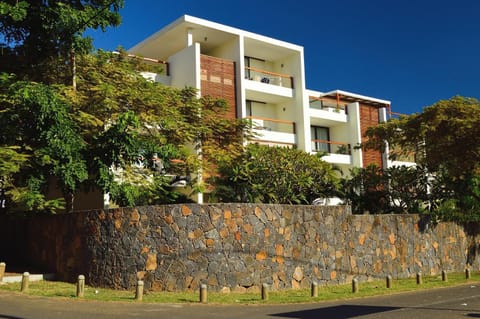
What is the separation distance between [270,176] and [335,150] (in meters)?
14.2

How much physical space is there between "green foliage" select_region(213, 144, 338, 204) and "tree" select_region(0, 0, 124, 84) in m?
7.82

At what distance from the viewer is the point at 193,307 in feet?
41.3

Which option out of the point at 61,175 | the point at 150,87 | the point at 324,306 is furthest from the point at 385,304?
the point at 150,87

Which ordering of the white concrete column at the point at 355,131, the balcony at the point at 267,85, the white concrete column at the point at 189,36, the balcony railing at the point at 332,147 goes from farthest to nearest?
the white concrete column at the point at 355,131
the balcony railing at the point at 332,147
the balcony at the point at 267,85
the white concrete column at the point at 189,36

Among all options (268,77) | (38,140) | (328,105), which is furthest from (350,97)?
(38,140)

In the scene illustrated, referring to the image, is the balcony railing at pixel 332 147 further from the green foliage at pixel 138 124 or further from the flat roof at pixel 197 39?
the green foliage at pixel 138 124

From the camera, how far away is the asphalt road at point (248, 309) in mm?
10977

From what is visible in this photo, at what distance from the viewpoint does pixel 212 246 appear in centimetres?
1530

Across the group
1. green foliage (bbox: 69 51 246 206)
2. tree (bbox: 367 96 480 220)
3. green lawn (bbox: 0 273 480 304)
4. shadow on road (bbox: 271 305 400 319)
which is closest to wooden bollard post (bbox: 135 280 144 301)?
green lawn (bbox: 0 273 480 304)

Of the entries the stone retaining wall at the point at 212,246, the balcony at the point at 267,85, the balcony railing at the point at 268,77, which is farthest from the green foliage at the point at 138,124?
→ the balcony railing at the point at 268,77

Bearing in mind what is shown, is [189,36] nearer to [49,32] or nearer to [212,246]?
[49,32]

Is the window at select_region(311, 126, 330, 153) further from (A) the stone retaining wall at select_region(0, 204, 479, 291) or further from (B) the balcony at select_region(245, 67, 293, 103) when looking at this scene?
(A) the stone retaining wall at select_region(0, 204, 479, 291)

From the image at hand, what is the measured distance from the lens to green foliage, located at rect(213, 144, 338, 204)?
21.0m

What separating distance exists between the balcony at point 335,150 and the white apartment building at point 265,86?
68 millimetres
